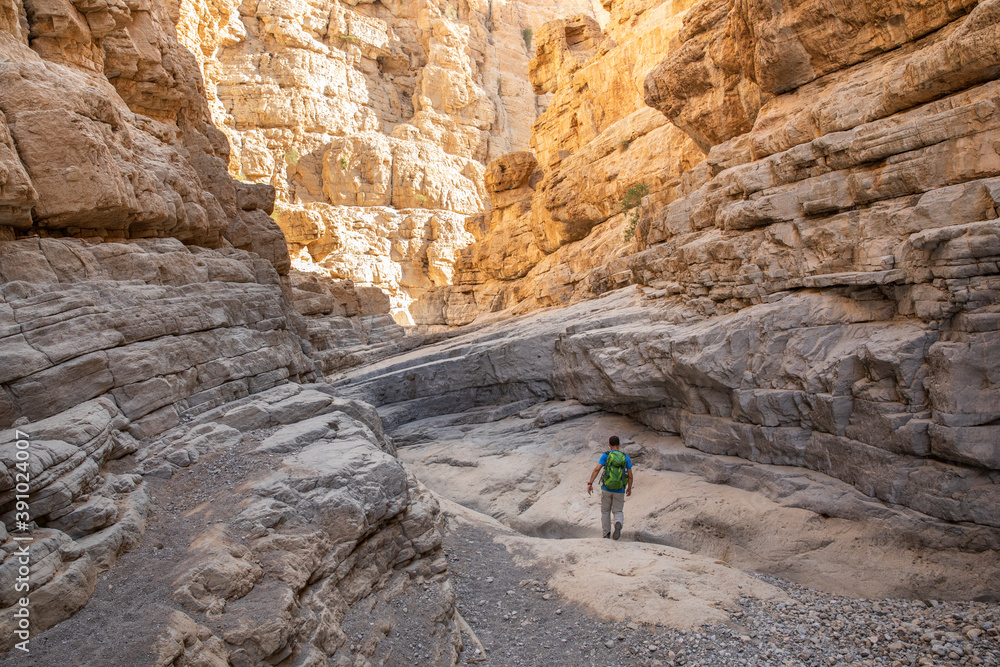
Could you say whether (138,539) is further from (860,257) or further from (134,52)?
(134,52)

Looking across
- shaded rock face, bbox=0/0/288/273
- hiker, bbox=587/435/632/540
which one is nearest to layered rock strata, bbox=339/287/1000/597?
hiker, bbox=587/435/632/540

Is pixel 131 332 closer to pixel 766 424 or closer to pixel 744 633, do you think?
pixel 744 633

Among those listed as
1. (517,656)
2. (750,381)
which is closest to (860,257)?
(750,381)

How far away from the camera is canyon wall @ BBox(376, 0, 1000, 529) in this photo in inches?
280

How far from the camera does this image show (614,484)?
8453 millimetres

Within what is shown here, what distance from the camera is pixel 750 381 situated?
9508mm

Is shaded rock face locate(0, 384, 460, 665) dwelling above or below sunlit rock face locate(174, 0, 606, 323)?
below

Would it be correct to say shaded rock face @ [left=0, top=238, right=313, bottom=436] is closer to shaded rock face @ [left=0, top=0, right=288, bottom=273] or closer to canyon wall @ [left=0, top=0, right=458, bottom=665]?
canyon wall @ [left=0, top=0, right=458, bottom=665]

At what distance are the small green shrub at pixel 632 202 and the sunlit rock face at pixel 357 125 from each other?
20.7 metres

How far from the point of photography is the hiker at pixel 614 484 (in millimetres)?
8430

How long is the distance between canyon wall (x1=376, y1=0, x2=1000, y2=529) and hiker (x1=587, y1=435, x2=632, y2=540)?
2.62 meters

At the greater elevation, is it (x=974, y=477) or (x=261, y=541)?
(x=261, y=541)

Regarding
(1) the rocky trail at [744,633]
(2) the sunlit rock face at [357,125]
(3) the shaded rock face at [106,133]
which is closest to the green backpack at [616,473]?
(1) the rocky trail at [744,633]

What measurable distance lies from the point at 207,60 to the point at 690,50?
133 feet
